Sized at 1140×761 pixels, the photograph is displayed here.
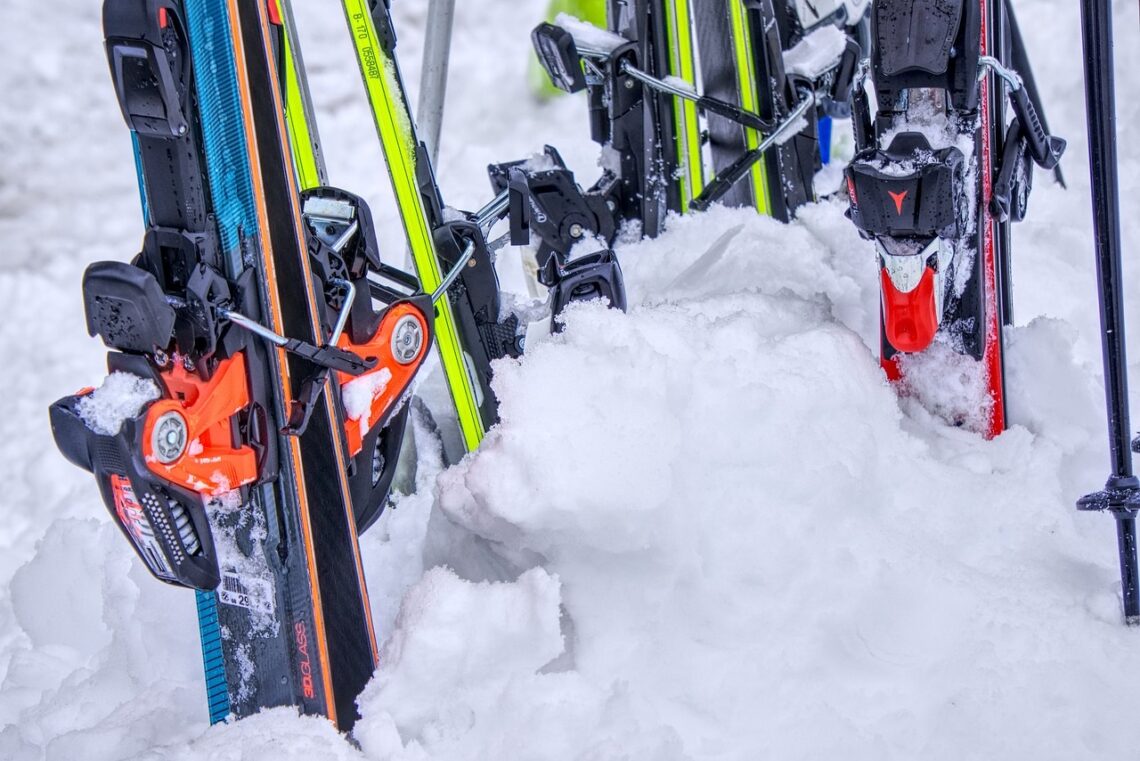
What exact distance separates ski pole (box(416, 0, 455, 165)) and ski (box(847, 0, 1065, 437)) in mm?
830

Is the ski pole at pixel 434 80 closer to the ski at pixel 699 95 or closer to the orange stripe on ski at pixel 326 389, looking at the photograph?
the ski at pixel 699 95

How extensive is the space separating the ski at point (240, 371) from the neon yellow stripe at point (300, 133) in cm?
26

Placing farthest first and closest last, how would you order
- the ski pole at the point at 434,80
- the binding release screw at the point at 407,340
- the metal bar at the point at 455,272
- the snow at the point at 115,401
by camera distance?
1. the ski pole at the point at 434,80
2. the metal bar at the point at 455,272
3. the binding release screw at the point at 407,340
4. the snow at the point at 115,401

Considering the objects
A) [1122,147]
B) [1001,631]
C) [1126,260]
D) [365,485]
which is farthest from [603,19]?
[1001,631]

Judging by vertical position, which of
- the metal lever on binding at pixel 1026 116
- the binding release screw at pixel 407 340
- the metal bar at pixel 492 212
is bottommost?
the binding release screw at pixel 407 340

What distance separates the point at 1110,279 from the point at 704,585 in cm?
61

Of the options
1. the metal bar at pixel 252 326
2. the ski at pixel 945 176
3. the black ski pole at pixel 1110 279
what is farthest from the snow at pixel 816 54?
the metal bar at pixel 252 326

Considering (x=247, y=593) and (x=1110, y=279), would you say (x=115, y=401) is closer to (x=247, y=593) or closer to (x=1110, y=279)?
(x=247, y=593)

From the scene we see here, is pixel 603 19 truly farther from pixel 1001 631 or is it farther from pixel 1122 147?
pixel 1001 631

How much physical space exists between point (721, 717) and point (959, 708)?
0.26 m

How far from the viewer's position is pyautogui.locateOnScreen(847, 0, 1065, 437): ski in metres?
1.48

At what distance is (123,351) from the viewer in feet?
3.92

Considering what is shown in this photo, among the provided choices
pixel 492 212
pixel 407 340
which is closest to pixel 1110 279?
pixel 407 340

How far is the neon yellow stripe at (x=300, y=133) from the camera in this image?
1.74 m
